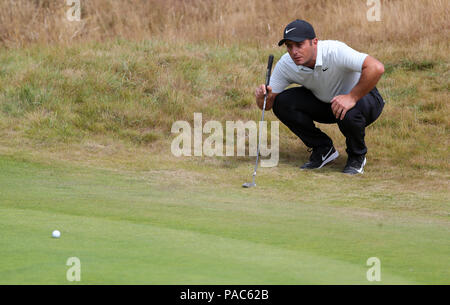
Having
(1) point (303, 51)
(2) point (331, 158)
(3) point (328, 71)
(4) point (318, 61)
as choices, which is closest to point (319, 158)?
(2) point (331, 158)

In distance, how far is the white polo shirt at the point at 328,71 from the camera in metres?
6.29

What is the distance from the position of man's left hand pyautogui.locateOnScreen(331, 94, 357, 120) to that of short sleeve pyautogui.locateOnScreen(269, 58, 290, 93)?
1.98 feet

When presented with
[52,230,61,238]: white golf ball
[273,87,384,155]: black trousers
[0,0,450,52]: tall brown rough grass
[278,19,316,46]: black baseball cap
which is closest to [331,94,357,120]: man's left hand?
[273,87,384,155]: black trousers

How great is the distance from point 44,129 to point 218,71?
254 cm

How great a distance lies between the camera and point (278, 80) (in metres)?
6.80

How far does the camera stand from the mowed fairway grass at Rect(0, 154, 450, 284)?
2.87 metres

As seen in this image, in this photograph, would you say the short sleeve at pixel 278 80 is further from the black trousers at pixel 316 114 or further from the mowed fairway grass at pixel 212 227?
the mowed fairway grass at pixel 212 227

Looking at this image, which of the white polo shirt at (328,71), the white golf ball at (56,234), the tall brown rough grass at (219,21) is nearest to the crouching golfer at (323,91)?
the white polo shirt at (328,71)

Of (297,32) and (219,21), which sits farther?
(219,21)

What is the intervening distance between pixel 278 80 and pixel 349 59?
0.78 meters

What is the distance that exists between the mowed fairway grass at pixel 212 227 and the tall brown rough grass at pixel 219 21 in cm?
407

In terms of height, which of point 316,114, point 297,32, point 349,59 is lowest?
point 316,114

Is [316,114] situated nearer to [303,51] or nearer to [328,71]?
[328,71]

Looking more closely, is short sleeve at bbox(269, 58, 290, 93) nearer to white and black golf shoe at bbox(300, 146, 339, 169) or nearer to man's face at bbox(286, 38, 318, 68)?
man's face at bbox(286, 38, 318, 68)
